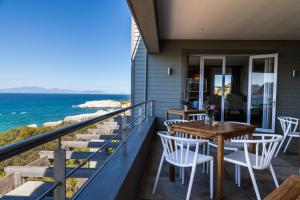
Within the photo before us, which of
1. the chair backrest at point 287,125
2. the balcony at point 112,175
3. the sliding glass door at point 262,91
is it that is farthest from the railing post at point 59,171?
the sliding glass door at point 262,91

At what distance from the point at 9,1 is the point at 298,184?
33.7 meters

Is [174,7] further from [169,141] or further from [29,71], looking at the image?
[29,71]

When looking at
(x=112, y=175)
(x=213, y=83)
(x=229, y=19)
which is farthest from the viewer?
(x=213, y=83)

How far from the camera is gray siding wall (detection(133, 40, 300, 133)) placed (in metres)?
6.15

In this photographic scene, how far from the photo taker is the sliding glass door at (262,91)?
619 centimetres

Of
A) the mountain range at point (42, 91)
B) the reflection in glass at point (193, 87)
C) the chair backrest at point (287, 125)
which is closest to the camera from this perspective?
the chair backrest at point (287, 125)

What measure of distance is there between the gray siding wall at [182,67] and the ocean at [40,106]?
27240 millimetres

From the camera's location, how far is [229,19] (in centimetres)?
450

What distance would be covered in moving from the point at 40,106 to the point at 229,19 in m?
37.7

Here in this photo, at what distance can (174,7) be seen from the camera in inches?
156

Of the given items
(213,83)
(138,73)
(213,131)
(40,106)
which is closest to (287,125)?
(213,131)

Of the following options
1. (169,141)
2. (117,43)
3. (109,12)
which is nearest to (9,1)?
(109,12)

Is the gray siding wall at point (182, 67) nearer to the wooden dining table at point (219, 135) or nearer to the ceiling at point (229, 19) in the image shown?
the ceiling at point (229, 19)

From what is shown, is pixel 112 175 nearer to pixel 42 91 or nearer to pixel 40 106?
pixel 42 91
